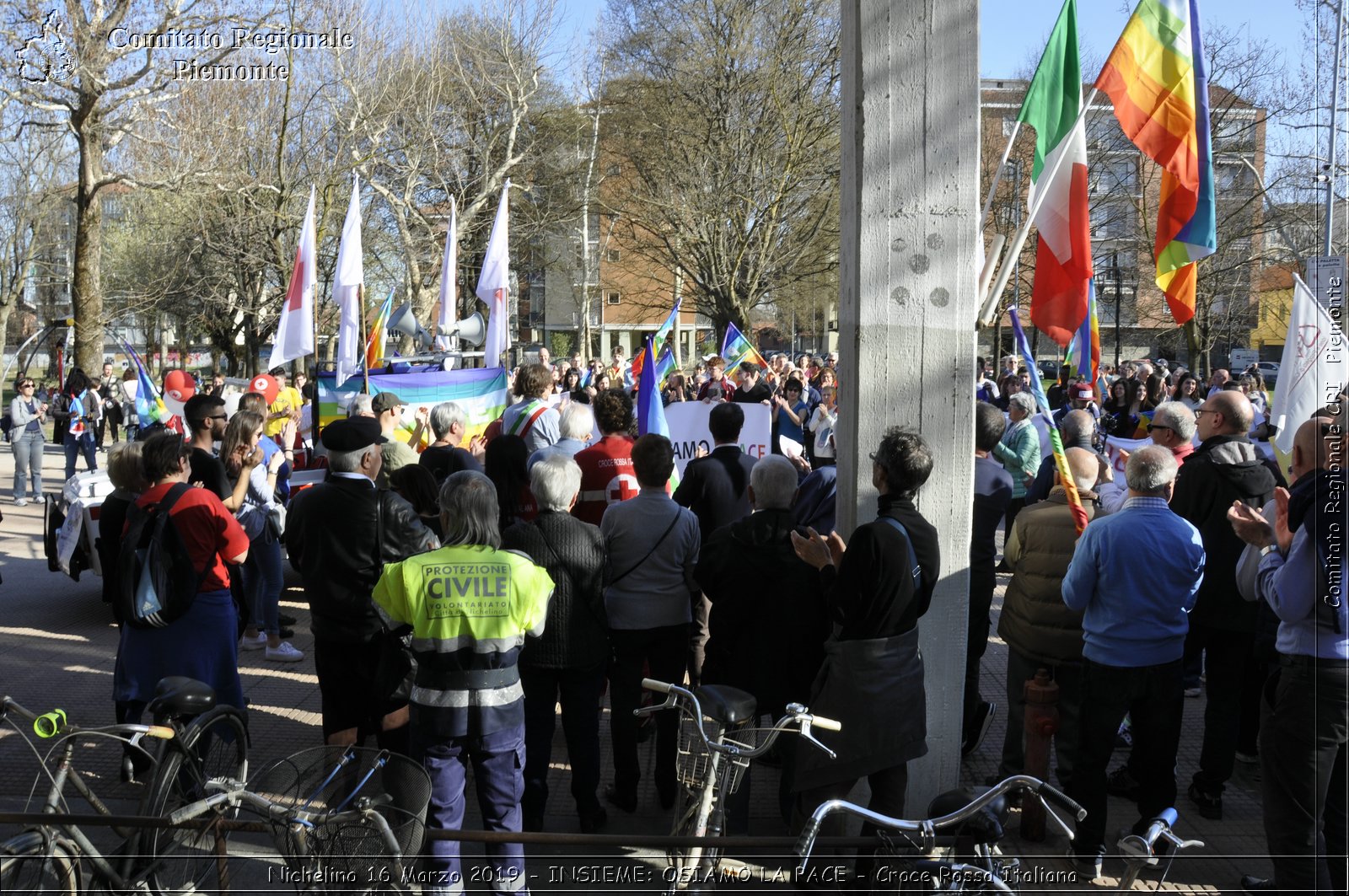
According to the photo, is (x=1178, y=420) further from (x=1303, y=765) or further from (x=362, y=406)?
(x=362, y=406)

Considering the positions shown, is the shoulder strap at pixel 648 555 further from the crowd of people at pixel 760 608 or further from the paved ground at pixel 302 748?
the paved ground at pixel 302 748

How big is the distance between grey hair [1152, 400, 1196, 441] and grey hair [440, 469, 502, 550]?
435 centimetres

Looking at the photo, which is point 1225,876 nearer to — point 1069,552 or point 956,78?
point 1069,552

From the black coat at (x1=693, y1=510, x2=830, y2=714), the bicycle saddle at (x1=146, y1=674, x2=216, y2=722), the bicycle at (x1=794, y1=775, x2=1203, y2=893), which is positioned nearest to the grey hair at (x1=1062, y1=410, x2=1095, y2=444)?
the black coat at (x1=693, y1=510, x2=830, y2=714)

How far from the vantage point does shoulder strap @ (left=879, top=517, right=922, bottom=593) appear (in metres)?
4.39

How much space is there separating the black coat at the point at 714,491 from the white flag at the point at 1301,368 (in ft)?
13.6

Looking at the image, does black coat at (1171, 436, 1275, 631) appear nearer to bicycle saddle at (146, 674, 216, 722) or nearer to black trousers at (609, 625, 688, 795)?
black trousers at (609, 625, 688, 795)

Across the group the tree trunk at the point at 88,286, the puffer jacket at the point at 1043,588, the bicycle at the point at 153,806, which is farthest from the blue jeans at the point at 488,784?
the tree trunk at the point at 88,286

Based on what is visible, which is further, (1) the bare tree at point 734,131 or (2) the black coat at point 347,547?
(1) the bare tree at point 734,131

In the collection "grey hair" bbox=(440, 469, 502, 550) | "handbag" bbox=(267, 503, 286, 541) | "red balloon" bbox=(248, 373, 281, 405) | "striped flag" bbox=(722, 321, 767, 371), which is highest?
"striped flag" bbox=(722, 321, 767, 371)

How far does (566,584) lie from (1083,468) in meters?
2.73

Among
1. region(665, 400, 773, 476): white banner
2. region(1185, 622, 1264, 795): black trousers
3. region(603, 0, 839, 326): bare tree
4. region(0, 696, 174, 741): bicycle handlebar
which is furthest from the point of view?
region(603, 0, 839, 326): bare tree

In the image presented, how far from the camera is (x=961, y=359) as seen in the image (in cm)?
511

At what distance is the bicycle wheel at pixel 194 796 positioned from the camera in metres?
3.49
